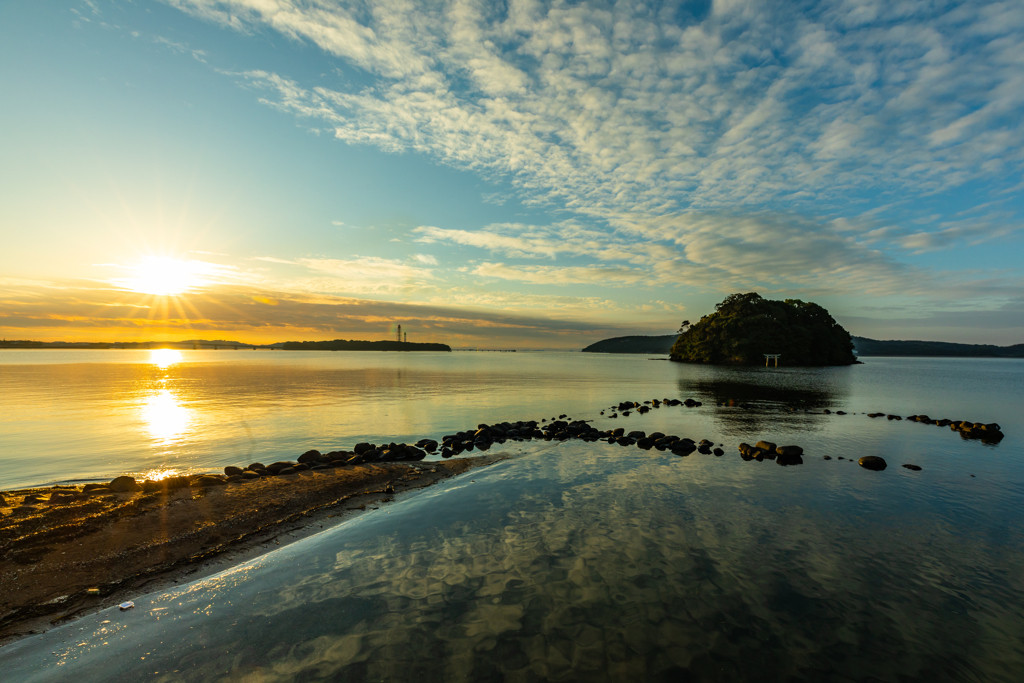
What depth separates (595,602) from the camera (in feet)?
32.2

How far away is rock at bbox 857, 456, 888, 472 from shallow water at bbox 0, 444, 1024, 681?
18.8ft

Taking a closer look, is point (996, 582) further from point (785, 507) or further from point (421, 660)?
point (421, 660)

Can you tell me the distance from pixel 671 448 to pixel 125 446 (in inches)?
1390

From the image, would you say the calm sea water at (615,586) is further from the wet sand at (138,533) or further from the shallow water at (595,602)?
the wet sand at (138,533)

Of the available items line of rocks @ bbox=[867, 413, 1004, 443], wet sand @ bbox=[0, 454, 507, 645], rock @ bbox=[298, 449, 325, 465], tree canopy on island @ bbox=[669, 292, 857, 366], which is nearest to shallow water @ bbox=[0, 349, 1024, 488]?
line of rocks @ bbox=[867, 413, 1004, 443]

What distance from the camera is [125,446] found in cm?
2727

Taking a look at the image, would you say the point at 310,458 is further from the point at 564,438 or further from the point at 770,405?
the point at 770,405

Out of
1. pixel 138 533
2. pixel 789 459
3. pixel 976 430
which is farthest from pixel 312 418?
pixel 976 430

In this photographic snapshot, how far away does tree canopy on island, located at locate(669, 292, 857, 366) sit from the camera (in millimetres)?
166625

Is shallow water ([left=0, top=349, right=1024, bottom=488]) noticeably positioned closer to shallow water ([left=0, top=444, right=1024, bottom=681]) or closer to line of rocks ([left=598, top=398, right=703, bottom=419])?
line of rocks ([left=598, top=398, right=703, bottom=419])

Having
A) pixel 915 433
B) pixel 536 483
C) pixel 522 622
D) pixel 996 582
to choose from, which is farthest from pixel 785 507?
pixel 915 433

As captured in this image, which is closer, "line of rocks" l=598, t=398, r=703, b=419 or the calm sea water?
the calm sea water

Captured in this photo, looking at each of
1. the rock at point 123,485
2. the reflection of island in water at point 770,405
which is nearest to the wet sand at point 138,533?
the rock at point 123,485

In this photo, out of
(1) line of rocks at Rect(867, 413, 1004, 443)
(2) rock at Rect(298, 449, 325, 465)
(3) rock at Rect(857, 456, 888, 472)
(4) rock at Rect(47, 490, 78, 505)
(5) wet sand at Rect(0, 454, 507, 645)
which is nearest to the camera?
(5) wet sand at Rect(0, 454, 507, 645)
